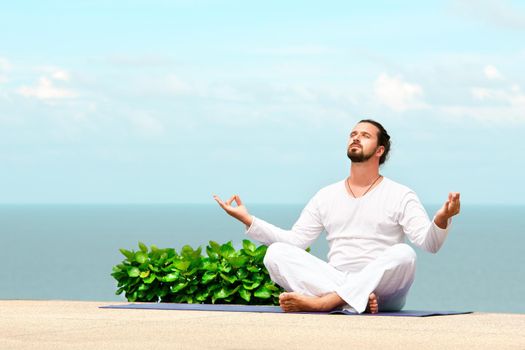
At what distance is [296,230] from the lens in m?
10.1

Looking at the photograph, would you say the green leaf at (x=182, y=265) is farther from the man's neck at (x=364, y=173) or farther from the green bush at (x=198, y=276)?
the man's neck at (x=364, y=173)

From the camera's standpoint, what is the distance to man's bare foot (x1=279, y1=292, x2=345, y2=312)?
937 centimetres

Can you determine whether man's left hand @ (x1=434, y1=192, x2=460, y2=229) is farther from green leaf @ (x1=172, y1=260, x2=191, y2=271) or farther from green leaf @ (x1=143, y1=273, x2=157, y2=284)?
green leaf @ (x1=143, y1=273, x2=157, y2=284)

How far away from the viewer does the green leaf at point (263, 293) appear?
33.7 ft

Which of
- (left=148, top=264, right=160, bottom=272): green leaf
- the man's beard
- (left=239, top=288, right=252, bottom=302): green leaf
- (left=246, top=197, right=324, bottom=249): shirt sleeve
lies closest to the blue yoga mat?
(left=239, top=288, right=252, bottom=302): green leaf

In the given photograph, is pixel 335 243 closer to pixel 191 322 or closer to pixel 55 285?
pixel 191 322

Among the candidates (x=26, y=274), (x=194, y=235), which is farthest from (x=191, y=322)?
(x=194, y=235)

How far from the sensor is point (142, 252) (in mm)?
10820

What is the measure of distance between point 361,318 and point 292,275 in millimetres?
821

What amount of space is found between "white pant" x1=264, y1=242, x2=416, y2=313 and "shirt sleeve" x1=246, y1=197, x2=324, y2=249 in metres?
0.27

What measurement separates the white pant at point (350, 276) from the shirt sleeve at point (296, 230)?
266 millimetres

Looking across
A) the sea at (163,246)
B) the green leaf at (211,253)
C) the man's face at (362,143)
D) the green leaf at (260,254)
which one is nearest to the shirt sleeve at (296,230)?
the green leaf at (260,254)

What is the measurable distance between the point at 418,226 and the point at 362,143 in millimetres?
787

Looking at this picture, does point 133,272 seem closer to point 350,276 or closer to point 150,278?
point 150,278
